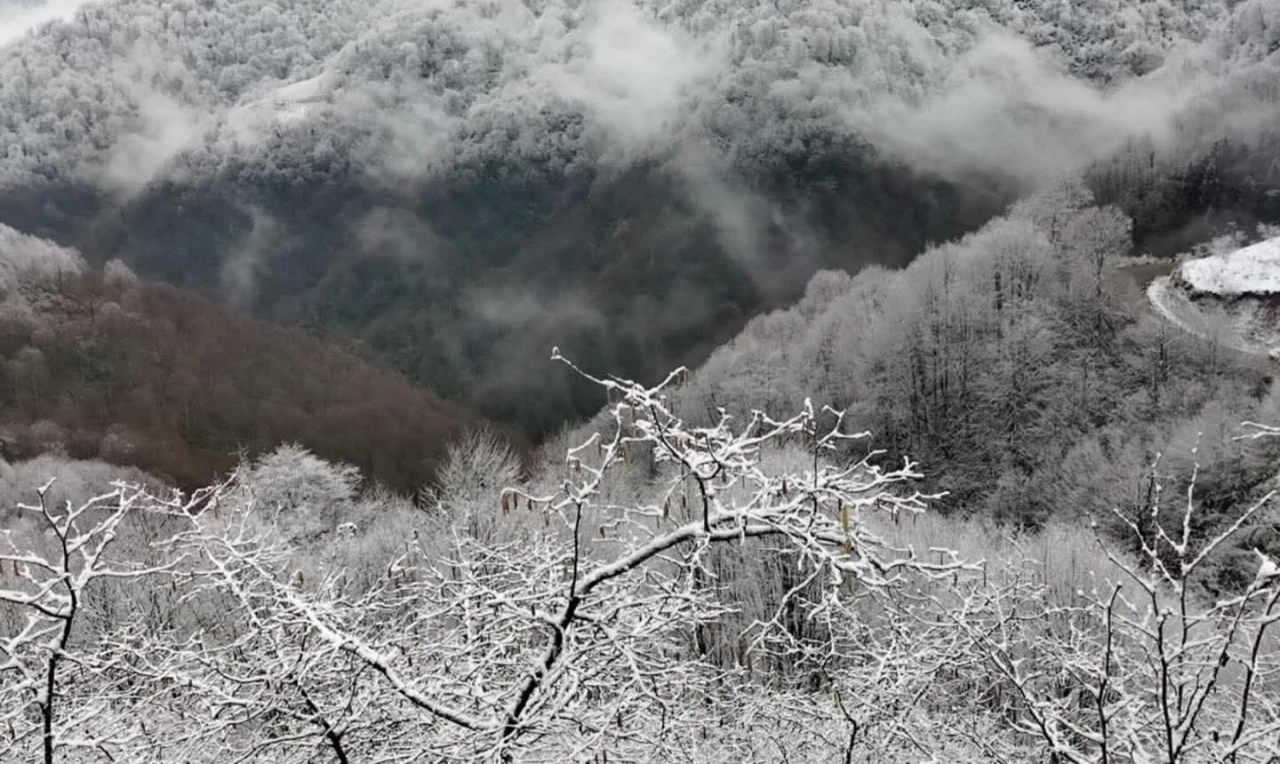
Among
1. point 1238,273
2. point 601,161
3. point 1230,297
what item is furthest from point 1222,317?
point 601,161

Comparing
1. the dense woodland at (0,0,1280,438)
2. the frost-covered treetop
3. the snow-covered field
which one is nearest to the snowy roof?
the snow-covered field

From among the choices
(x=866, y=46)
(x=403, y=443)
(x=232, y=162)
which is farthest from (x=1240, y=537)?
(x=232, y=162)

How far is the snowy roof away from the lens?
6219cm

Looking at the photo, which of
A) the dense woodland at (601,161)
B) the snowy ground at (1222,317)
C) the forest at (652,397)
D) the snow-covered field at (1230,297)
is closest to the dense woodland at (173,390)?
the forest at (652,397)

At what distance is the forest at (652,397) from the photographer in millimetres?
2895

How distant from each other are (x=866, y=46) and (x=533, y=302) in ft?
328

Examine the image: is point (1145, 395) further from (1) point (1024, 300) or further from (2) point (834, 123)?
(2) point (834, 123)

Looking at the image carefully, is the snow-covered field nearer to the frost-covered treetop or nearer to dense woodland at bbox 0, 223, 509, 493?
dense woodland at bbox 0, 223, 509, 493

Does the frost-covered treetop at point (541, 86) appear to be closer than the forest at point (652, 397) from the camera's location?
No

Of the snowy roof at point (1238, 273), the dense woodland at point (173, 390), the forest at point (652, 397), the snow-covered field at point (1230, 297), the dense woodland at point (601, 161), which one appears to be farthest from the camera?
the dense woodland at point (601, 161)

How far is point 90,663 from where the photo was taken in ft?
9.23

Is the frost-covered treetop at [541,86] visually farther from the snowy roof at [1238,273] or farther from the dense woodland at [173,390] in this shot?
the snowy roof at [1238,273]

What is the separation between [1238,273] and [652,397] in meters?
78.6

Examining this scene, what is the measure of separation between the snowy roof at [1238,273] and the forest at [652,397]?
156cm
